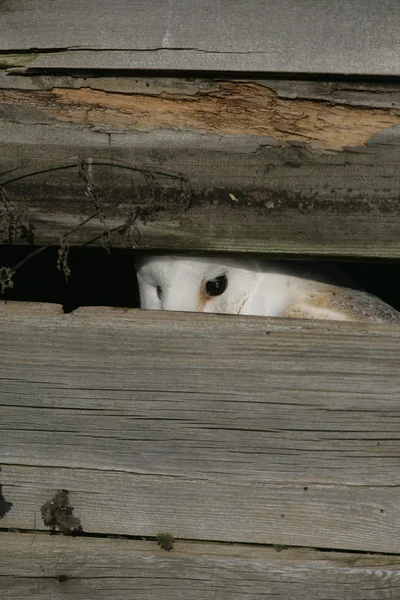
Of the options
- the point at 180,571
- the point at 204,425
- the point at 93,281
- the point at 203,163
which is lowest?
the point at 180,571

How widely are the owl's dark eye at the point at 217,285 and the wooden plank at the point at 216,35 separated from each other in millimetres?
857

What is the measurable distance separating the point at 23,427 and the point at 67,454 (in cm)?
12

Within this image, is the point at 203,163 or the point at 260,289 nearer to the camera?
the point at 203,163

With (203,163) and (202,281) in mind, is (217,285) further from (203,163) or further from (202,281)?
(203,163)

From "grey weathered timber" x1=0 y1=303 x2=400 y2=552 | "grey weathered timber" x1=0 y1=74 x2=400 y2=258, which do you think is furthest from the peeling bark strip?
"grey weathered timber" x1=0 y1=303 x2=400 y2=552

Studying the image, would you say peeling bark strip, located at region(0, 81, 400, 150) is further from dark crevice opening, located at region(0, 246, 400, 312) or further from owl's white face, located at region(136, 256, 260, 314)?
dark crevice opening, located at region(0, 246, 400, 312)

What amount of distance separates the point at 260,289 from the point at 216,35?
2.90ft

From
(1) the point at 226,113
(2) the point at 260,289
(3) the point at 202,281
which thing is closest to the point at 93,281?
(3) the point at 202,281

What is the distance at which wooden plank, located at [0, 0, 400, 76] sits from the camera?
1500mm

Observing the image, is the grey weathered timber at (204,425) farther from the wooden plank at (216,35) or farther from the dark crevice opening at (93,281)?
the dark crevice opening at (93,281)

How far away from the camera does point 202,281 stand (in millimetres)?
2275

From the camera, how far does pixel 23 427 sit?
1.74 m

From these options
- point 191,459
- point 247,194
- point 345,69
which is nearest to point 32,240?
point 247,194

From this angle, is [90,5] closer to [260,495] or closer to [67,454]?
[67,454]
